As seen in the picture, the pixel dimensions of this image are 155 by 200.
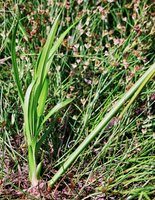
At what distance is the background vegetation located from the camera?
1.42 metres

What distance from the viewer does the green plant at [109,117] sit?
1.12 meters

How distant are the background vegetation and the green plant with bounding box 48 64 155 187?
0.05m

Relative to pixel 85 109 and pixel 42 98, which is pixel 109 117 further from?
pixel 85 109

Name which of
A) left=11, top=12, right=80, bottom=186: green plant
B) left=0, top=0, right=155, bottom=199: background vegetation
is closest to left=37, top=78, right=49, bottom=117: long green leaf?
left=11, top=12, right=80, bottom=186: green plant

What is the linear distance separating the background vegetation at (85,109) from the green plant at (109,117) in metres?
0.05

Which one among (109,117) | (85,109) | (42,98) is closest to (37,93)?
(42,98)

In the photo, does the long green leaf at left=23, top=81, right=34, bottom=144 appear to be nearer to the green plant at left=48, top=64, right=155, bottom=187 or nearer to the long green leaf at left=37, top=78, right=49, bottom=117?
the long green leaf at left=37, top=78, right=49, bottom=117

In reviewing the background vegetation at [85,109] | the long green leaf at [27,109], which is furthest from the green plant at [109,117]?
the long green leaf at [27,109]

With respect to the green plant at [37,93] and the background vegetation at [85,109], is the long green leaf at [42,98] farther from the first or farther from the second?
the background vegetation at [85,109]

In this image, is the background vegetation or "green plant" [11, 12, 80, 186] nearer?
"green plant" [11, 12, 80, 186]

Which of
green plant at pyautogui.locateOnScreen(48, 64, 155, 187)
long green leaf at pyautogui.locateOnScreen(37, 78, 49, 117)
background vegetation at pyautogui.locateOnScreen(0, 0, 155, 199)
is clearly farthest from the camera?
background vegetation at pyautogui.locateOnScreen(0, 0, 155, 199)

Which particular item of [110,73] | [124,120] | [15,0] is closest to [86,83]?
[110,73]

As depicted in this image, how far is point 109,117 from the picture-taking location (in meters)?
1.23

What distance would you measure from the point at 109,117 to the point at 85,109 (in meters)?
0.34
